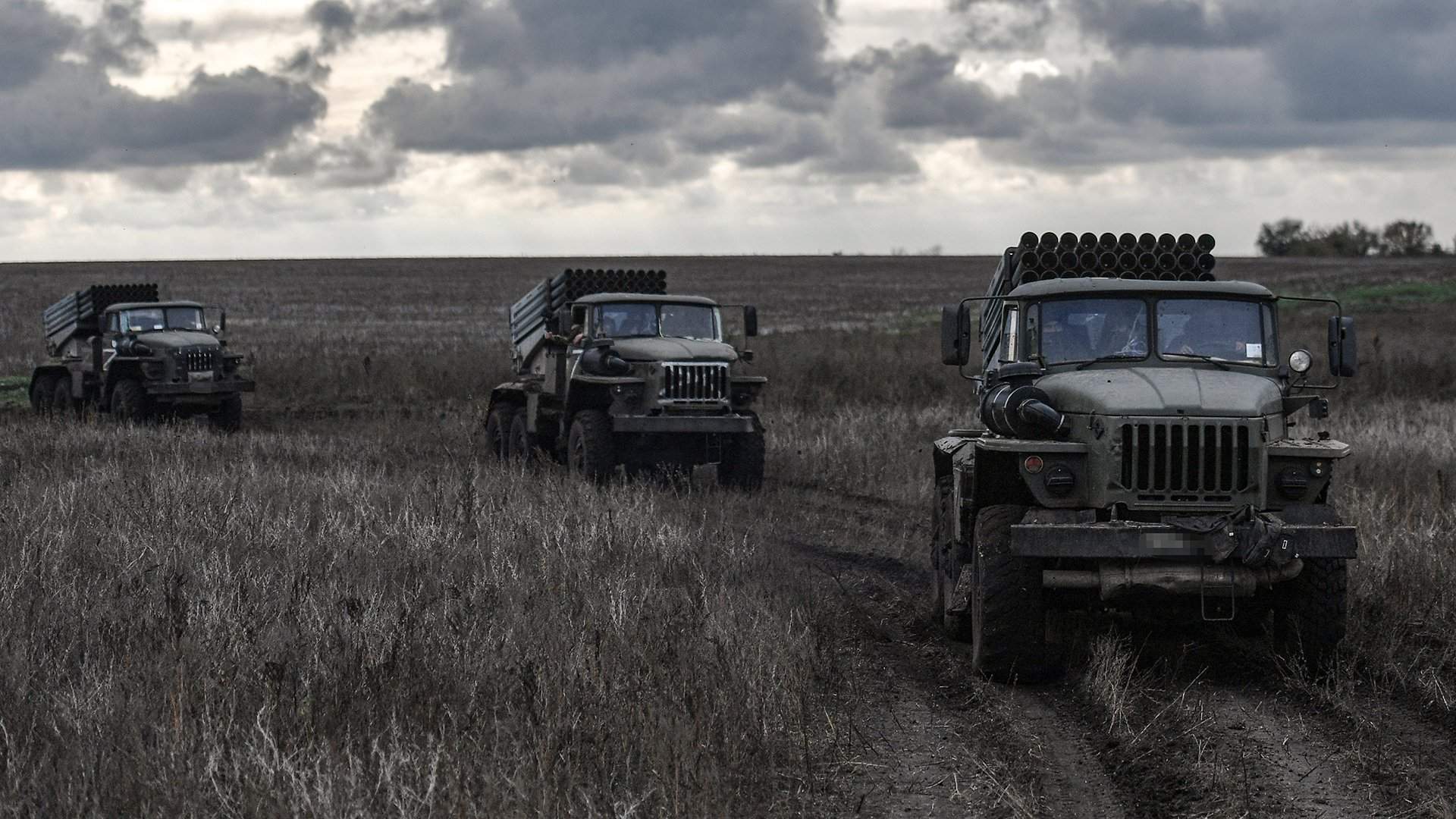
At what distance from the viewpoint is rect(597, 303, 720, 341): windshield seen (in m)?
16.9

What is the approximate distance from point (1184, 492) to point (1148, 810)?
7.08 ft

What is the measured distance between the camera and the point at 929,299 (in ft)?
215

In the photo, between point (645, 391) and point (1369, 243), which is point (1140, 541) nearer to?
point (645, 391)

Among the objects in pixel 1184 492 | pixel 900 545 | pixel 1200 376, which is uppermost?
pixel 1200 376

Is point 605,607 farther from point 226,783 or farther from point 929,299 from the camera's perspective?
point 929,299

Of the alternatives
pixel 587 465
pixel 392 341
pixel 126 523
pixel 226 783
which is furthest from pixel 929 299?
pixel 226 783

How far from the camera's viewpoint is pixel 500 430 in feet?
62.8

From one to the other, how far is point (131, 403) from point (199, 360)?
1162 mm

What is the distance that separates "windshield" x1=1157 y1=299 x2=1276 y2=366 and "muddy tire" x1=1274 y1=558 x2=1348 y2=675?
1.34 metres

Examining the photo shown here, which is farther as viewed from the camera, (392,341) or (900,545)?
(392,341)

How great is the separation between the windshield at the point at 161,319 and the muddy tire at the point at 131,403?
3.53 feet

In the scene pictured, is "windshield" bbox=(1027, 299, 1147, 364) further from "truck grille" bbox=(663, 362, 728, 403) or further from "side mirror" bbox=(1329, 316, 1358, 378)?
"truck grille" bbox=(663, 362, 728, 403)

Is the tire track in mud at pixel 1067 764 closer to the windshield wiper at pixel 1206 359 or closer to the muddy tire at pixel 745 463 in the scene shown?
the windshield wiper at pixel 1206 359

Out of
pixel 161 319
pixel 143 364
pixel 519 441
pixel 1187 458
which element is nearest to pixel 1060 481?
pixel 1187 458
